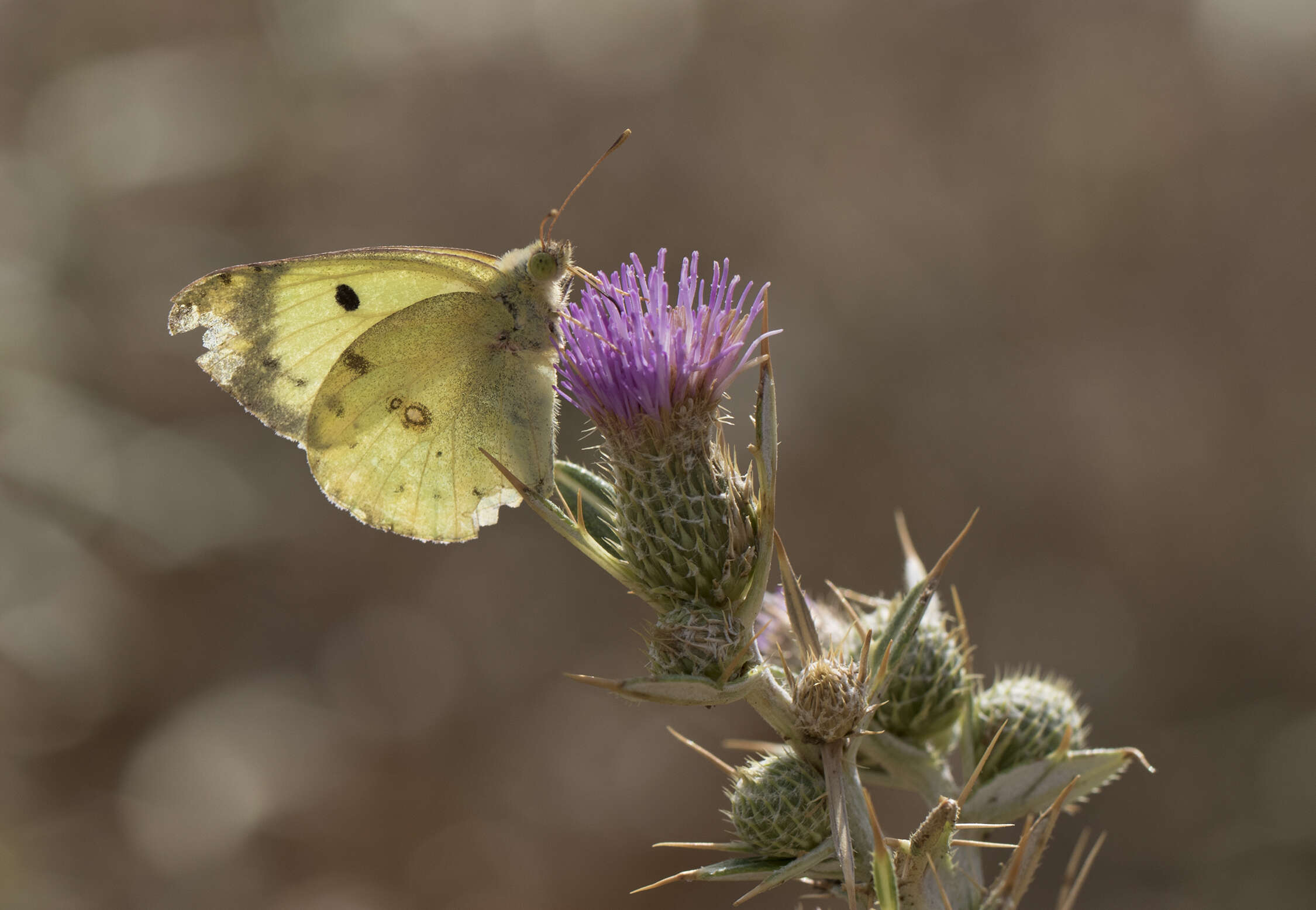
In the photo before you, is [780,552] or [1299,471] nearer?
[780,552]

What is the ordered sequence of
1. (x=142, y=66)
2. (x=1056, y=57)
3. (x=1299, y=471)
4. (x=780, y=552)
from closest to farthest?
(x=780, y=552)
(x=142, y=66)
(x=1299, y=471)
(x=1056, y=57)

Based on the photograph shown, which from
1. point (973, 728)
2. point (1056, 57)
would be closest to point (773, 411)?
point (973, 728)

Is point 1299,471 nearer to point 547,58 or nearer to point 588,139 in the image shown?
point 588,139

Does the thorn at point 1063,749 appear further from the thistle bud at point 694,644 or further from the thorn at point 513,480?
the thorn at point 513,480

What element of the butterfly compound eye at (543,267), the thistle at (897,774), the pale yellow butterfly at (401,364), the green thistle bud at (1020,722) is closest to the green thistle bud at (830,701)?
the thistle at (897,774)

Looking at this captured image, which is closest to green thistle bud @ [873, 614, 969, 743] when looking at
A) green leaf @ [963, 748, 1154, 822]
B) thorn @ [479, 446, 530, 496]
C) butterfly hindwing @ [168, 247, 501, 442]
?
green leaf @ [963, 748, 1154, 822]

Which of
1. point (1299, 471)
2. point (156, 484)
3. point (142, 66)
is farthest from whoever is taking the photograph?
point (1299, 471)
